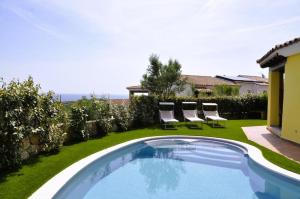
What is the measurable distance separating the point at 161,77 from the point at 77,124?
1351 cm

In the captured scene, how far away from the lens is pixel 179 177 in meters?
8.98

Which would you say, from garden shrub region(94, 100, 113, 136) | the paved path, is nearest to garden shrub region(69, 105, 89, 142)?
garden shrub region(94, 100, 113, 136)

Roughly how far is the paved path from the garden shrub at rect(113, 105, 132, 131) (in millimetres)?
6473

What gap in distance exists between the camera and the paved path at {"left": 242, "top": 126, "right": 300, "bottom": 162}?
992 centimetres

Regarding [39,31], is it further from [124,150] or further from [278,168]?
[278,168]

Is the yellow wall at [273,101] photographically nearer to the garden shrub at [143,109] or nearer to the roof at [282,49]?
the roof at [282,49]

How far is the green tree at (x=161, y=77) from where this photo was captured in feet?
81.1

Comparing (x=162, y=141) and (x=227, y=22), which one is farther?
(x=227, y=22)

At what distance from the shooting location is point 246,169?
934 centimetres

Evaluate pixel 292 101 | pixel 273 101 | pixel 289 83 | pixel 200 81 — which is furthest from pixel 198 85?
pixel 292 101

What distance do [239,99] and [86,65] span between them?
13131mm

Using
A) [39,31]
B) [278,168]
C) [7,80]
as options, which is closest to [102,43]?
[39,31]

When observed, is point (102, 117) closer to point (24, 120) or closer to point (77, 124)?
point (77, 124)

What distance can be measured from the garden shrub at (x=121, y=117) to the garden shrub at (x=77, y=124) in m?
3.05
